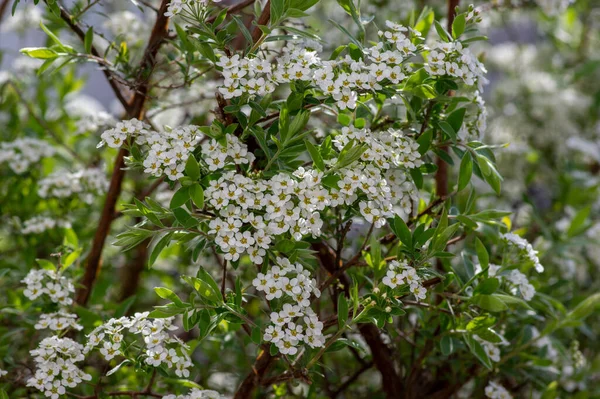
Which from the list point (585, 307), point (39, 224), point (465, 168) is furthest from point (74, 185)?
point (585, 307)

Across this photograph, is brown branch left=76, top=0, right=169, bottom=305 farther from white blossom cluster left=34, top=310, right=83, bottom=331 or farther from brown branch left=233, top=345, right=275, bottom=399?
brown branch left=233, top=345, right=275, bottom=399

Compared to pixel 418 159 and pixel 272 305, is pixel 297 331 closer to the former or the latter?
pixel 272 305

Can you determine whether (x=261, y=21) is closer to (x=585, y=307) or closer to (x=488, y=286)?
(x=488, y=286)

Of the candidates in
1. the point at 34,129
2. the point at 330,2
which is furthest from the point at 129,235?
the point at 330,2

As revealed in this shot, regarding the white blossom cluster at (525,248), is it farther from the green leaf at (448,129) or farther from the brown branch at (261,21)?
the brown branch at (261,21)

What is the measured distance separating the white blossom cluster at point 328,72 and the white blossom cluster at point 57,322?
350mm

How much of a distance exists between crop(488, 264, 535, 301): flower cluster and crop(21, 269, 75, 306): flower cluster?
1.74 feet

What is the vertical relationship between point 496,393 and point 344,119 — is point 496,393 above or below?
below

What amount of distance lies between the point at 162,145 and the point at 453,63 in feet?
1.04

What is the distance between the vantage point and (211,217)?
0.75 m

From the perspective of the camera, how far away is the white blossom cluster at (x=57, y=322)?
32.9 inches

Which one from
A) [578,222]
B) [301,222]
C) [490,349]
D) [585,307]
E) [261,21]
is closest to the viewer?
[301,222]

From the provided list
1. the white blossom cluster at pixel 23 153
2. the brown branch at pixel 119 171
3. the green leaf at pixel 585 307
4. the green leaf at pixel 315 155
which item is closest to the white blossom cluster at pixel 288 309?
the green leaf at pixel 315 155

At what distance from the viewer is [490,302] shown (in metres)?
0.80
